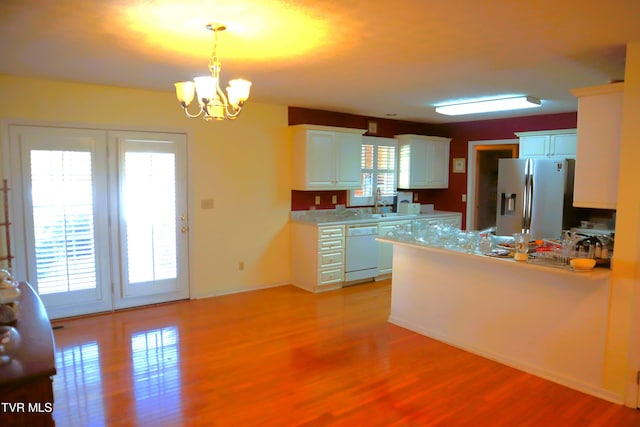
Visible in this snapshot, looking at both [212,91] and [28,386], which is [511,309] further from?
[28,386]

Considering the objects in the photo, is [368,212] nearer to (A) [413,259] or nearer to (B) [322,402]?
(A) [413,259]

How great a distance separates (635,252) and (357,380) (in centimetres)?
209

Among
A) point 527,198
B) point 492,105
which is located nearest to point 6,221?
point 492,105

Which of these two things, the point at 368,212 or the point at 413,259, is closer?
the point at 413,259

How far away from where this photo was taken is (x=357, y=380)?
3.30 metres

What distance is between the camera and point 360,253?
6.07m

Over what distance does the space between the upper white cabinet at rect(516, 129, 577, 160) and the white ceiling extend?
4.50ft

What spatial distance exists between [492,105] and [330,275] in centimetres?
288

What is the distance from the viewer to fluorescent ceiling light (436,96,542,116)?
4926 millimetres

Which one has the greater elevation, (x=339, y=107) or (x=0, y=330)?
(x=339, y=107)

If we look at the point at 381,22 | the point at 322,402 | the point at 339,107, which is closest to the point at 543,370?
the point at 322,402

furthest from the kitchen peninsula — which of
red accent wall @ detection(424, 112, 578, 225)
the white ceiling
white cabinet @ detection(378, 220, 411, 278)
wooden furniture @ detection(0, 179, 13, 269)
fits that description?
wooden furniture @ detection(0, 179, 13, 269)

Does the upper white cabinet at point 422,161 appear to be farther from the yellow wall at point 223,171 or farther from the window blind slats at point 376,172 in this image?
the yellow wall at point 223,171

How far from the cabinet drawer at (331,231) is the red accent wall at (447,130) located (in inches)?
26.3
